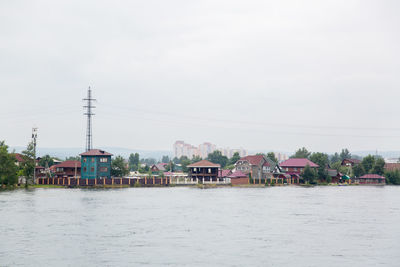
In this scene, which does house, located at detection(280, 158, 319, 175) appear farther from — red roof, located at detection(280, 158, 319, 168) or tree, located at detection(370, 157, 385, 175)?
tree, located at detection(370, 157, 385, 175)

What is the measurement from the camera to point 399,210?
6275 cm

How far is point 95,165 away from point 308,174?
2539 inches

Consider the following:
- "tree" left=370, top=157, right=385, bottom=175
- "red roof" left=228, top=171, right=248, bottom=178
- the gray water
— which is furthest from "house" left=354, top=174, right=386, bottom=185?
the gray water

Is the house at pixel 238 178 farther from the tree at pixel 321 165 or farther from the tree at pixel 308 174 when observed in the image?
the tree at pixel 321 165

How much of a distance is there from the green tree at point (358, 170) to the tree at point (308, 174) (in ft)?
94.9

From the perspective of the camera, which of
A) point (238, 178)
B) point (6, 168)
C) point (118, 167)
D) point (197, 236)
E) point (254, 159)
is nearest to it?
point (197, 236)

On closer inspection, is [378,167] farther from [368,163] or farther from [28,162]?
[28,162]

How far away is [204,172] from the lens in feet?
442

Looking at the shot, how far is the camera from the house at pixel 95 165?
120438mm

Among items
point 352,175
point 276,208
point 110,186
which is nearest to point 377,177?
point 352,175

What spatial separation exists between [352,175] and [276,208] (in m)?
113

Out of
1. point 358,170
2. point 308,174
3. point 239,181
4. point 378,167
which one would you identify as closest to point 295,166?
point 308,174

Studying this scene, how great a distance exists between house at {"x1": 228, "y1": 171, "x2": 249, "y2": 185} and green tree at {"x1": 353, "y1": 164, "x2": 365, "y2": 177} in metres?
50.5

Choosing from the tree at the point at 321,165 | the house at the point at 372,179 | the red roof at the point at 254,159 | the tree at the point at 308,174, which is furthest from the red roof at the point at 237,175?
the house at the point at 372,179
